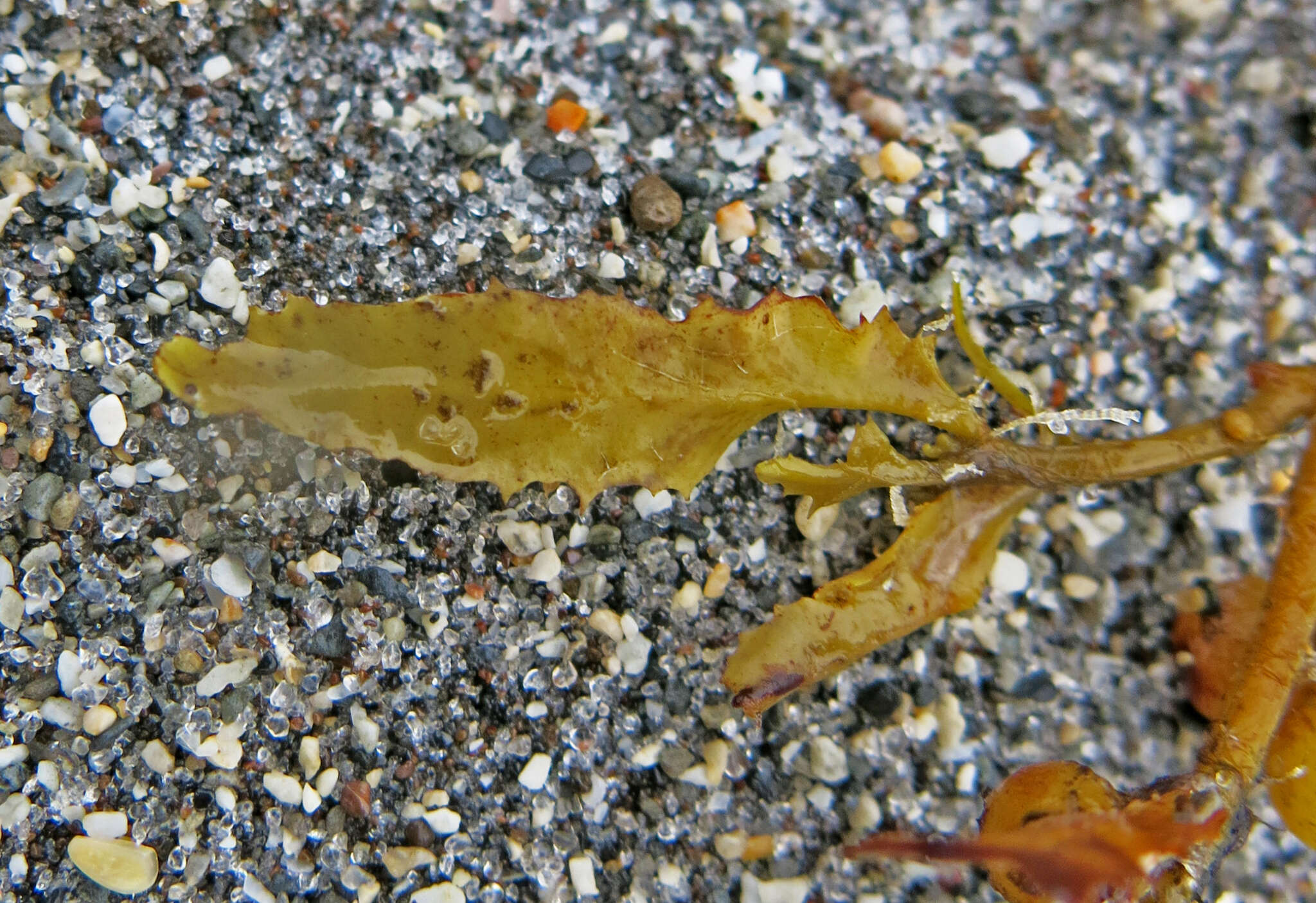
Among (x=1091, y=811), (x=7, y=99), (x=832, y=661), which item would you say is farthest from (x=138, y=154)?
(x=1091, y=811)

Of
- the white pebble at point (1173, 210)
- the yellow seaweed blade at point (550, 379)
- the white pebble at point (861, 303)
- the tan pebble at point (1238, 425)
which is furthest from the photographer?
the white pebble at point (1173, 210)

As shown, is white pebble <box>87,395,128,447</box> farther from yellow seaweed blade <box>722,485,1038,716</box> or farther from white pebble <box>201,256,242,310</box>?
yellow seaweed blade <box>722,485,1038,716</box>

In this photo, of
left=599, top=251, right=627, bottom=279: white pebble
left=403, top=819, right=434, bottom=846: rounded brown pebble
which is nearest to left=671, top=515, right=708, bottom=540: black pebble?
left=599, top=251, right=627, bottom=279: white pebble

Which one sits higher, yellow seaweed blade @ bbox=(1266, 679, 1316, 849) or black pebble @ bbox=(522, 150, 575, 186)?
black pebble @ bbox=(522, 150, 575, 186)

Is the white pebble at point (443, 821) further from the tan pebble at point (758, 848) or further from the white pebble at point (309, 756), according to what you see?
the tan pebble at point (758, 848)

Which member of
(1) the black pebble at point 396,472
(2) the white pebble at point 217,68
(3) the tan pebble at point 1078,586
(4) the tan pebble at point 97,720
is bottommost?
(4) the tan pebble at point 97,720

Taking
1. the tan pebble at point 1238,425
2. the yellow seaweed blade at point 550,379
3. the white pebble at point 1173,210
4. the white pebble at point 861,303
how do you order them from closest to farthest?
the yellow seaweed blade at point 550,379, the tan pebble at point 1238,425, the white pebble at point 861,303, the white pebble at point 1173,210

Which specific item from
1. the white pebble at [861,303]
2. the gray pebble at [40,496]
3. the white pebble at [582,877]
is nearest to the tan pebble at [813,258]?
the white pebble at [861,303]
